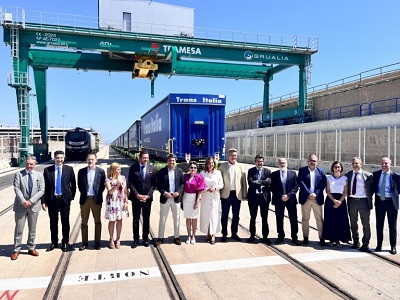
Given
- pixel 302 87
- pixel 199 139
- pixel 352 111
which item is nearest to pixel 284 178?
pixel 199 139

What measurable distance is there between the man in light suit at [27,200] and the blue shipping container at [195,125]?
333 inches

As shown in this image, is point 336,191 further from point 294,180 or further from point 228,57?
point 228,57

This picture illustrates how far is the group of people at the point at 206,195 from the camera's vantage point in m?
5.92

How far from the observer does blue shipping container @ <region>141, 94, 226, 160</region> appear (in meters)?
14.1

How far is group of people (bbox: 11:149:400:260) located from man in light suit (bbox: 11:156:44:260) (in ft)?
0.05

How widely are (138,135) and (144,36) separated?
324 inches

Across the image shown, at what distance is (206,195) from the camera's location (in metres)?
6.61

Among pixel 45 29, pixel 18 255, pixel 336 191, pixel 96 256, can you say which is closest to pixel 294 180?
pixel 336 191

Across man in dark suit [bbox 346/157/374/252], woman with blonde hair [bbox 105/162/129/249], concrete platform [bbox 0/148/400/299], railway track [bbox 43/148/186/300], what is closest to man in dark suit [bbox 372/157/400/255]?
man in dark suit [bbox 346/157/374/252]

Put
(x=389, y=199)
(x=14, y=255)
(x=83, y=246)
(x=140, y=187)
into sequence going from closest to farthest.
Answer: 1. (x=14, y=255)
2. (x=389, y=199)
3. (x=83, y=246)
4. (x=140, y=187)

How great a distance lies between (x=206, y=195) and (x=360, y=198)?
3.01m

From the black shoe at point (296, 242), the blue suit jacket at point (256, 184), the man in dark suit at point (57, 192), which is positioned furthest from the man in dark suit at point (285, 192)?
the man in dark suit at point (57, 192)

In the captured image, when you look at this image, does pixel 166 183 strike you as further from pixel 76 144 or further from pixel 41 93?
pixel 76 144

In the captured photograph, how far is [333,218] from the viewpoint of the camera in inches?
249
